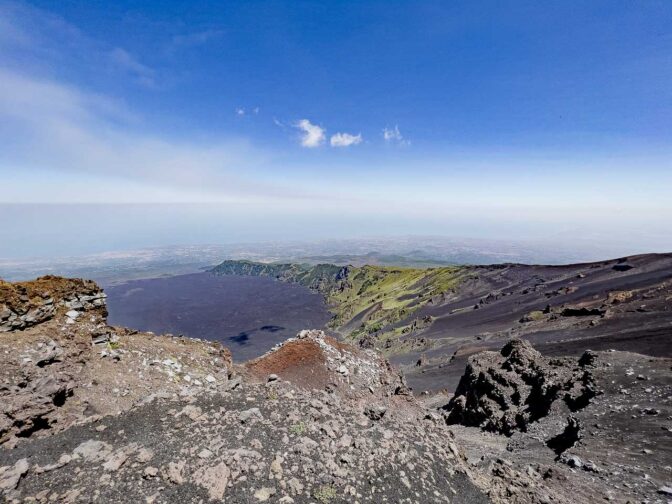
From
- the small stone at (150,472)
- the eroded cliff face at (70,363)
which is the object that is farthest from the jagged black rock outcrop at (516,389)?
the small stone at (150,472)

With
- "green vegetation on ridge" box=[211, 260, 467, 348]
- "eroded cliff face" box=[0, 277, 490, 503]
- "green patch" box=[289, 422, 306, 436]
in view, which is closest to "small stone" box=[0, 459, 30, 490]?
"eroded cliff face" box=[0, 277, 490, 503]

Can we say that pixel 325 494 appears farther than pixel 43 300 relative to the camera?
No

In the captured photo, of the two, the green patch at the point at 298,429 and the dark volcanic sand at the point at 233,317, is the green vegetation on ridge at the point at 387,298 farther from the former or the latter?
the green patch at the point at 298,429

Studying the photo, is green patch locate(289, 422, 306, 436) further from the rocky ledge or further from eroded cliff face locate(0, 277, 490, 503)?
the rocky ledge

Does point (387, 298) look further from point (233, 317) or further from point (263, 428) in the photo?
point (263, 428)

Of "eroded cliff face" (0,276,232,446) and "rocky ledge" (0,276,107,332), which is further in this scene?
"rocky ledge" (0,276,107,332)

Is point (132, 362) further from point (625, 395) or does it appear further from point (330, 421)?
point (625, 395)

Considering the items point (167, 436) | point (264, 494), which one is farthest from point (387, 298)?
point (264, 494)
